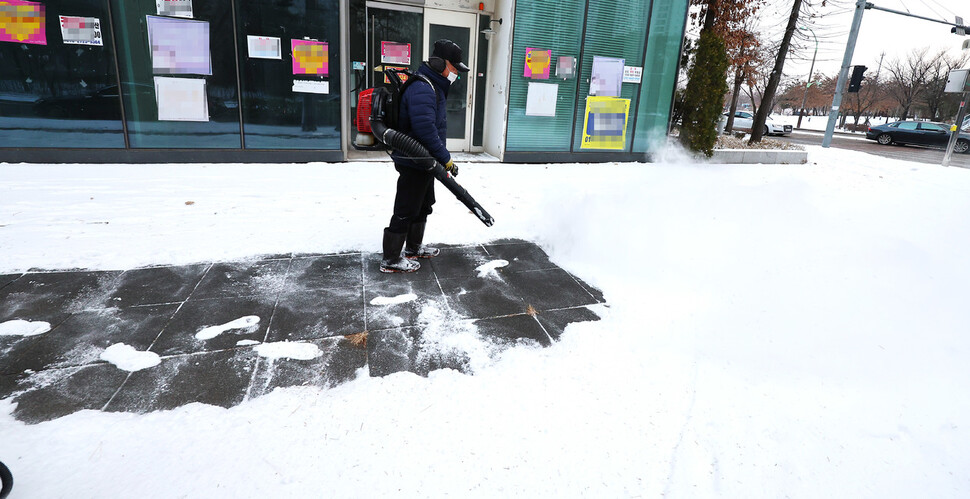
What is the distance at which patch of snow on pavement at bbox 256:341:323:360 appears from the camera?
9.44 ft

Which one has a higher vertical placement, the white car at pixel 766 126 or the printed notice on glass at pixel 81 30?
the printed notice on glass at pixel 81 30

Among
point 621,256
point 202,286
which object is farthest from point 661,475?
point 202,286

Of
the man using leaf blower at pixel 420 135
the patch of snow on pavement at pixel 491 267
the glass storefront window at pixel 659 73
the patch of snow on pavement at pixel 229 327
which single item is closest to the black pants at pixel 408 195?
the man using leaf blower at pixel 420 135

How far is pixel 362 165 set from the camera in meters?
8.49

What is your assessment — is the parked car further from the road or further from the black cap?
the black cap

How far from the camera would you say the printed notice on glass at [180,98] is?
7.47m

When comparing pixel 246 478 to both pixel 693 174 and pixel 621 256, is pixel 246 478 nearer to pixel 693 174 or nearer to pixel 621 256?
pixel 621 256

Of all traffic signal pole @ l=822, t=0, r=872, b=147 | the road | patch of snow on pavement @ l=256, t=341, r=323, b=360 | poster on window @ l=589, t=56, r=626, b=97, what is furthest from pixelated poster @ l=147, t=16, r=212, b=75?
the road

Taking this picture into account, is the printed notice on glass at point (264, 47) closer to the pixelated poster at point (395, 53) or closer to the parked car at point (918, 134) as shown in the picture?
the pixelated poster at point (395, 53)

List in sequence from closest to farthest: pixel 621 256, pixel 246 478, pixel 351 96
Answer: pixel 246 478 < pixel 621 256 < pixel 351 96

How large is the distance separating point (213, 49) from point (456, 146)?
453cm

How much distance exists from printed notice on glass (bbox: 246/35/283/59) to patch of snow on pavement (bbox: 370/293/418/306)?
5898 millimetres

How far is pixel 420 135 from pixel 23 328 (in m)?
2.79

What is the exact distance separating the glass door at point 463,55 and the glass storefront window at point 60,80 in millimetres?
4920
